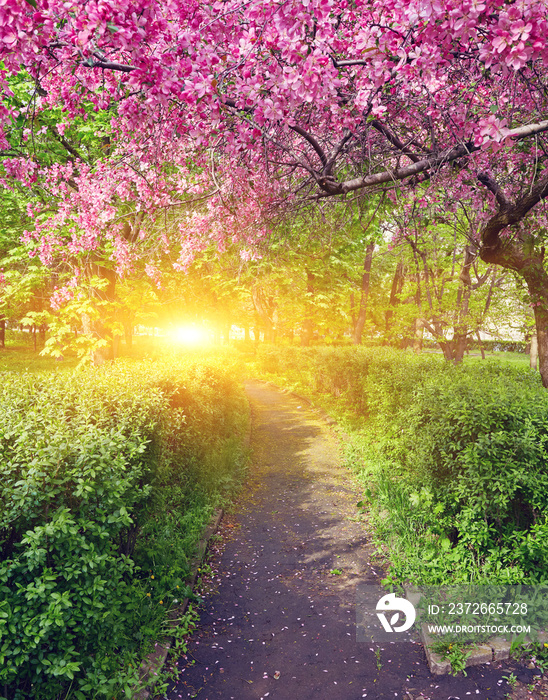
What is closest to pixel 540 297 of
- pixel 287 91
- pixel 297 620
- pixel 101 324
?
pixel 287 91

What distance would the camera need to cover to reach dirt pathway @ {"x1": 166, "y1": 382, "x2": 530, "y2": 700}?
10.8 feet

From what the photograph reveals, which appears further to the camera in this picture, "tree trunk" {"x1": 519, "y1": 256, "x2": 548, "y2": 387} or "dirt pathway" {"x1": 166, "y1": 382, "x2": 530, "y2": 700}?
"tree trunk" {"x1": 519, "y1": 256, "x2": 548, "y2": 387}

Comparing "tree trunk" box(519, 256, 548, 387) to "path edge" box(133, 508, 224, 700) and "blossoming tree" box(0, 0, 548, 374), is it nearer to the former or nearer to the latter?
"blossoming tree" box(0, 0, 548, 374)

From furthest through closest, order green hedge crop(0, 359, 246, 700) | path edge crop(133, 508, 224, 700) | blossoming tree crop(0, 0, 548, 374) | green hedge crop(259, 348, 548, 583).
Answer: green hedge crop(259, 348, 548, 583)
path edge crop(133, 508, 224, 700)
blossoming tree crop(0, 0, 548, 374)
green hedge crop(0, 359, 246, 700)

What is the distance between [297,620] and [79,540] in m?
2.43

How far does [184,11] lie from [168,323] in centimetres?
4272

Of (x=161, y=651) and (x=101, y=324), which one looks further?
(x=101, y=324)

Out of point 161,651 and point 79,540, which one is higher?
point 79,540

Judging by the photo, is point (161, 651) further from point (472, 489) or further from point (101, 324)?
point (101, 324)

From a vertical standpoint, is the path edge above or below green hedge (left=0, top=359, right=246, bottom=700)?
below

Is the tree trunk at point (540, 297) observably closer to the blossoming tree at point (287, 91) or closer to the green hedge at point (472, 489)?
the blossoming tree at point (287, 91)

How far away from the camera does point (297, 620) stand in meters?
4.08

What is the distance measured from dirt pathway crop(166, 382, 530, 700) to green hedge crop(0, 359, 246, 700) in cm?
57

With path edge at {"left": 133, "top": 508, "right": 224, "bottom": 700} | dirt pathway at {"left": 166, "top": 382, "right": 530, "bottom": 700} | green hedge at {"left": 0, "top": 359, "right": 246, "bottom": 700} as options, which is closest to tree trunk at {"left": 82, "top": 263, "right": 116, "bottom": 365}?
dirt pathway at {"left": 166, "top": 382, "right": 530, "bottom": 700}
